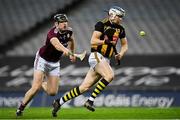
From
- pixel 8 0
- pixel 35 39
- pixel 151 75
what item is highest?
pixel 8 0

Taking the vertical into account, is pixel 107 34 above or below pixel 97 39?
above

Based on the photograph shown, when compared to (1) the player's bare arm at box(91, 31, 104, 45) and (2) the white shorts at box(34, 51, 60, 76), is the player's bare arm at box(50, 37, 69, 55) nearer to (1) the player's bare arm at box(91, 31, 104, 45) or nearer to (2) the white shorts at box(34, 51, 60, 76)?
(1) the player's bare arm at box(91, 31, 104, 45)

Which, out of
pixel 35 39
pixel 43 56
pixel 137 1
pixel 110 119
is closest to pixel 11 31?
pixel 35 39

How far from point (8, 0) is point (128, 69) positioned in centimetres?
691

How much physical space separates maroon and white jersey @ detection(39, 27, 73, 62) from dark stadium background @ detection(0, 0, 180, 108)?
238 inches

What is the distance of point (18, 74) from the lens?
20.4 meters

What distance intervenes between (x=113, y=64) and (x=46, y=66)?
271 inches

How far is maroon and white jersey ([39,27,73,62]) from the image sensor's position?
12.7 metres

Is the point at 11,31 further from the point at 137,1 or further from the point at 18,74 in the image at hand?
the point at 137,1

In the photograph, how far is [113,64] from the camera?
19938 mm

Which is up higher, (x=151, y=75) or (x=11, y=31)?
(x=11, y=31)

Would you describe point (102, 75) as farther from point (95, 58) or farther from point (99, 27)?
point (99, 27)

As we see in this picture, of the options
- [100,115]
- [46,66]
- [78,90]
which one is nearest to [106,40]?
[78,90]

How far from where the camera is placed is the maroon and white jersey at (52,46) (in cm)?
1266
